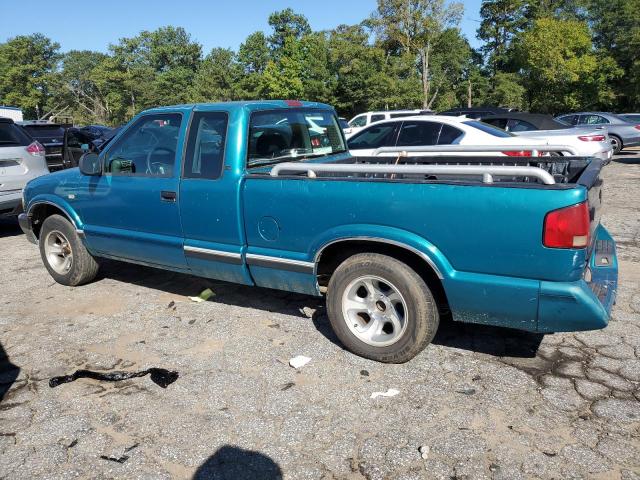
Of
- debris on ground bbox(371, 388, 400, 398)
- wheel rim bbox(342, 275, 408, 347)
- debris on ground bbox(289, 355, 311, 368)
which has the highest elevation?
wheel rim bbox(342, 275, 408, 347)

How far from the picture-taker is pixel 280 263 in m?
3.87

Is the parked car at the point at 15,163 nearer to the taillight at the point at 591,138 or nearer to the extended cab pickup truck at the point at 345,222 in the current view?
the extended cab pickup truck at the point at 345,222

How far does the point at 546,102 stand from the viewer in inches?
1738

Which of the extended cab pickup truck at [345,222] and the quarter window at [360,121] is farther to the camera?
the quarter window at [360,121]

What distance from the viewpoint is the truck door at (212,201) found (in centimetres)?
400

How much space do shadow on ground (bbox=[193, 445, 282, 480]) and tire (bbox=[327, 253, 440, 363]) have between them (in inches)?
47.7

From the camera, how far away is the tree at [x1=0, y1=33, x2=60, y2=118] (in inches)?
3049

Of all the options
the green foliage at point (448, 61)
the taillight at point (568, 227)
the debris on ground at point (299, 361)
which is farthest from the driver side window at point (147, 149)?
the green foliage at point (448, 61)

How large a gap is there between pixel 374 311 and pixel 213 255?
139 centimetres

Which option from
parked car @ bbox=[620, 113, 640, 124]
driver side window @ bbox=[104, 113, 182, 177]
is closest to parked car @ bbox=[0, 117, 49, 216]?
driver side window @ bbox=[104, 113, 182, 177]

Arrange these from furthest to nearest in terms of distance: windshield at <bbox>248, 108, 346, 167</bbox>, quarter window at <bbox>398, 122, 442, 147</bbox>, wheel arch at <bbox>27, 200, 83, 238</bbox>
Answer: quarter window at <bbox>398, 122, 442, 147</bbox>
wheel arch at <bbox>27, 200, 83, 238</bbox>
windshield at <bbox>248, 108, 346, 167</bbox>

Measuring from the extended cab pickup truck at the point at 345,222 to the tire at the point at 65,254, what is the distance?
28 mm

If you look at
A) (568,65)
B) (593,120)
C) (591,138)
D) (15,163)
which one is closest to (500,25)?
(568,65)

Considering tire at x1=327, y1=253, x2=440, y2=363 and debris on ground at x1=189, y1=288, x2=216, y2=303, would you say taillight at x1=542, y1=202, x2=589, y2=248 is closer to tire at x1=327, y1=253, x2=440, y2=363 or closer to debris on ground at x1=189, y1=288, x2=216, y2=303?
tire at x1=327, y1=253, x2=440, y2=363
